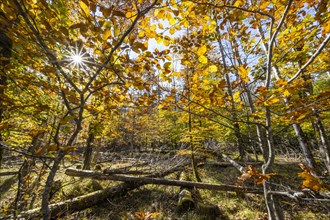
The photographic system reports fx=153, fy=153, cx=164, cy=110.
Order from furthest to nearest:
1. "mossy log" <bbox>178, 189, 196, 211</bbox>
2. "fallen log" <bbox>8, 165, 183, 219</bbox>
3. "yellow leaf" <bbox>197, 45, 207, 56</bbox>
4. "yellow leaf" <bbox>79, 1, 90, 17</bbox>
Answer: "mossy log" <bbox>178, 189, 196, 211</bbox> → "fallen log" <bbox>8, 165, 183, 219</bbox> → "yellow leaf" <bbox>197, 45, 207, 56</bbox> → "yellow leaf" <bbox>79, 1, 90, 17</bbox>

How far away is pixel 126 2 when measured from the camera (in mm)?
2070

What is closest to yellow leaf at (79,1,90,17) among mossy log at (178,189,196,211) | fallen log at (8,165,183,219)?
fallen log at (8,165,183,219)

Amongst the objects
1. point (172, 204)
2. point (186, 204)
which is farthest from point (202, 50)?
point (172, 204)

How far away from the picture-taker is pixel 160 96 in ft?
7.94

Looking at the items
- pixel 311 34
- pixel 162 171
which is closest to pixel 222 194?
pixel 162 171

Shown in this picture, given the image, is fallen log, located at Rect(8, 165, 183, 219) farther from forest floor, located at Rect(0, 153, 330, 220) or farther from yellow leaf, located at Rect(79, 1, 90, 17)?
yellow leaf, located at Rect(79, 1, 90, 17)

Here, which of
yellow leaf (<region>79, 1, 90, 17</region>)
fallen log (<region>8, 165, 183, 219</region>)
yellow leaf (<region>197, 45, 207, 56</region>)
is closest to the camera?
yellow leaf (<region>79, 1, 90, 17</region>)

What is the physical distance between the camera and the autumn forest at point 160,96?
151 cm

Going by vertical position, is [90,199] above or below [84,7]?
below

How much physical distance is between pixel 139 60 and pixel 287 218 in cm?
565

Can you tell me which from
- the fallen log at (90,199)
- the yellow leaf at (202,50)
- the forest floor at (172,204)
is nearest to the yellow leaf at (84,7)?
the yellow leaf at (202,50)

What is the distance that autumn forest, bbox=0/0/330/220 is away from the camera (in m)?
1.51

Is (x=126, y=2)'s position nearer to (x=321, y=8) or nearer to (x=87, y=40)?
(x=87, y=40)

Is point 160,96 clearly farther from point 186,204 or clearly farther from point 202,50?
point 186,204
